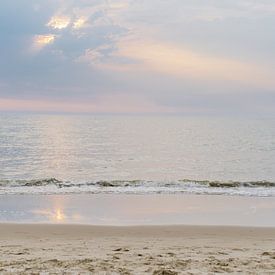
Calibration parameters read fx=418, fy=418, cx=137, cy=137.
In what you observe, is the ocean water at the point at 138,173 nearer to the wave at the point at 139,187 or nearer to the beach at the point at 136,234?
the wave at the point at 139,187

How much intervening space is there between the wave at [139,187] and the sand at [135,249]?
782 centimetres

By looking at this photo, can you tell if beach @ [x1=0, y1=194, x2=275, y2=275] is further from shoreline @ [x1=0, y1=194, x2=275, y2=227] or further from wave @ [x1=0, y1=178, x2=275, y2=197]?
wave @ [x1=0, y1=178, x2=275, y2=197]

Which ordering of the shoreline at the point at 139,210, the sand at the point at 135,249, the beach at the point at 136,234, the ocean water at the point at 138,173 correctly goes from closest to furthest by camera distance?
the sand at the point at 135,249 < the beach at the point at 136,234 < the shoreline at the point at 139,210 < the ocean water at the point at 138,173

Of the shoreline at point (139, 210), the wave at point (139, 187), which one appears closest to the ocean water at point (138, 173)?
the wave at point (139, 187)

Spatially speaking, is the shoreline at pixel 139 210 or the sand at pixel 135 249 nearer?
the sand at pixel 135 249

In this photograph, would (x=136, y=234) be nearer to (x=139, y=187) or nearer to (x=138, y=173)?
(x=139, y=187)

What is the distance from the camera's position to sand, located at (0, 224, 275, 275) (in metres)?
6.69

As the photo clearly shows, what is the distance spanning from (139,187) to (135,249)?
1245cm

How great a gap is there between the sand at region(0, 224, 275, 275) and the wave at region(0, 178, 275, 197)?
308 inches

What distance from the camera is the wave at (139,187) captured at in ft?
62.7

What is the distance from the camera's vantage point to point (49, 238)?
32.8ft

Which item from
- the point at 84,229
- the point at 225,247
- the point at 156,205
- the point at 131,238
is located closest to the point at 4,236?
the point at 84,229

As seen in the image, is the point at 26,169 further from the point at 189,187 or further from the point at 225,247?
the point at 225,247

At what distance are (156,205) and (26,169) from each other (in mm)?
16227
